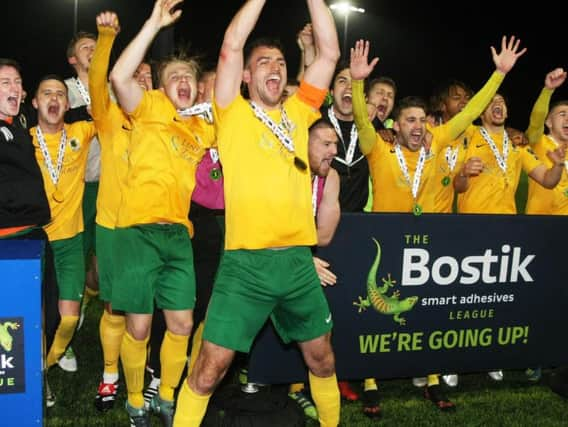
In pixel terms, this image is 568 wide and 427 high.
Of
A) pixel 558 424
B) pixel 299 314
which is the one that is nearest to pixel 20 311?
→ pixel 299 314

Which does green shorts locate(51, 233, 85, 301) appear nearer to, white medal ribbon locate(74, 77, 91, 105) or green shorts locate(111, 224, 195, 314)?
green shorts locate(111, 224, 195, 314)

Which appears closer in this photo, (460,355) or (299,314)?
(299,314)

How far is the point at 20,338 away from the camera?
3395mm

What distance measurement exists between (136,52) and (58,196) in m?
1.39

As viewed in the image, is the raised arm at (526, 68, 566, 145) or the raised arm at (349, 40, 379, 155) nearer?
the raised arm at (349, 40, 379, 155)

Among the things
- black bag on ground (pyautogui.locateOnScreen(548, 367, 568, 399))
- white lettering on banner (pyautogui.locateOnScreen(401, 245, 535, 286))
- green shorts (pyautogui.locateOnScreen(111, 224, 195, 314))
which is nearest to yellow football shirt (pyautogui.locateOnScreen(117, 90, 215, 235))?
green shorts (pyautogui.locateOnScreen(111, 224, 195, 314))

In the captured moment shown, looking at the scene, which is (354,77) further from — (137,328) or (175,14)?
(137,328)

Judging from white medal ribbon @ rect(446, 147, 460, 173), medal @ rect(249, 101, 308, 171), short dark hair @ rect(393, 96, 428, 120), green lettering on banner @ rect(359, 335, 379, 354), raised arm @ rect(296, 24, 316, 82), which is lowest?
green lettering on banner @ rect(359, 335, 379, 354)

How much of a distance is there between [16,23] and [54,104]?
27.9 metres

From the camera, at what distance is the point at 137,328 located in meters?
4.04

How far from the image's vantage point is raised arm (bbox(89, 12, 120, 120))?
13.0 ft

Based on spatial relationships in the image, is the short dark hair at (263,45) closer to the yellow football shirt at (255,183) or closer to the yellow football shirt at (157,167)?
the yellow football shirt at (255,183)

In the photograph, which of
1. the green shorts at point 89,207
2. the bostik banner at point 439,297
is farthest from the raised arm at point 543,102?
the green shorts at point 89,207

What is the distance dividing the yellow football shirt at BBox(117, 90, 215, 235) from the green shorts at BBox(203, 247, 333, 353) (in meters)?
0.71
